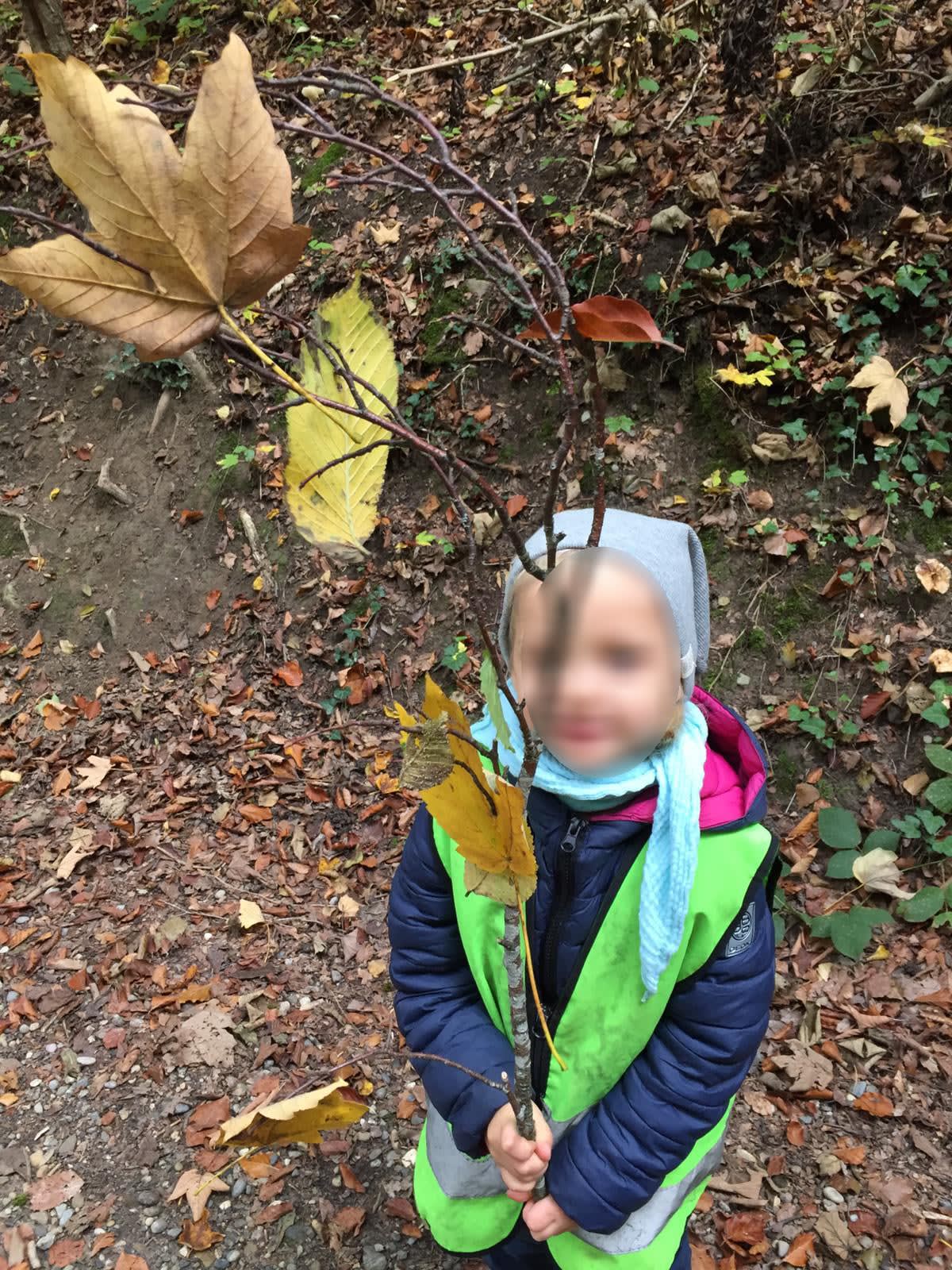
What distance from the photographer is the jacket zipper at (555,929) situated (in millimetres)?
1444

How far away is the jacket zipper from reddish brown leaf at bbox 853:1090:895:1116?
171 centimetres

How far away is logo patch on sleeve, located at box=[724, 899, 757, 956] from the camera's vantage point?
1.41 meters

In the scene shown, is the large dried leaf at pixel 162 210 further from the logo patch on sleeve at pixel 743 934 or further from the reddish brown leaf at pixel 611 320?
the logo patch on sleeve at pixel 743 934

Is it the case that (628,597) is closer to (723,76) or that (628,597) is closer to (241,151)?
(241,151)

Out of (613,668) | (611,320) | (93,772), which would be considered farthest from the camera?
(93,772)

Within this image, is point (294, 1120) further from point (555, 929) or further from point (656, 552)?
point (656, 552)

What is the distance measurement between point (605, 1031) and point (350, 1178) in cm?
176

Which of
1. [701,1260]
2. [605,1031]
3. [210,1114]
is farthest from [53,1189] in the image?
[605,1031]

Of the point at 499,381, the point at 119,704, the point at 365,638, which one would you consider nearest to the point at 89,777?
the point at 119,704

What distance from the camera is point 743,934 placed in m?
1.42

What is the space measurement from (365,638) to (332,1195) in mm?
2528

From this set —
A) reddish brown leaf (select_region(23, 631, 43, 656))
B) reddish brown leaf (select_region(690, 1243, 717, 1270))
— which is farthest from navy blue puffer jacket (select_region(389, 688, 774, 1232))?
reddish brown leaf (select_region(23, 631, 43, 656))

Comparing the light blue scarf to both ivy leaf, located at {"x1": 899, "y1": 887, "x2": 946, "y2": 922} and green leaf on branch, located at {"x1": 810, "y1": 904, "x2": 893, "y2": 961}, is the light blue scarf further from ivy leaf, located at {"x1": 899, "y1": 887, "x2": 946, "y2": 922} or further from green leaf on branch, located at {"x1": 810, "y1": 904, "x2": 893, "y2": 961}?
ivy leaf, located at {"x1": 899, "y1": 887, "x2": 946, "y2": 922}

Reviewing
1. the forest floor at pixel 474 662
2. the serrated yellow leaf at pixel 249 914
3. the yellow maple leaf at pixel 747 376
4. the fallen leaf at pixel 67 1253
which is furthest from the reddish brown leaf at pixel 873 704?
the fallen leaf at pixel 67 1253
